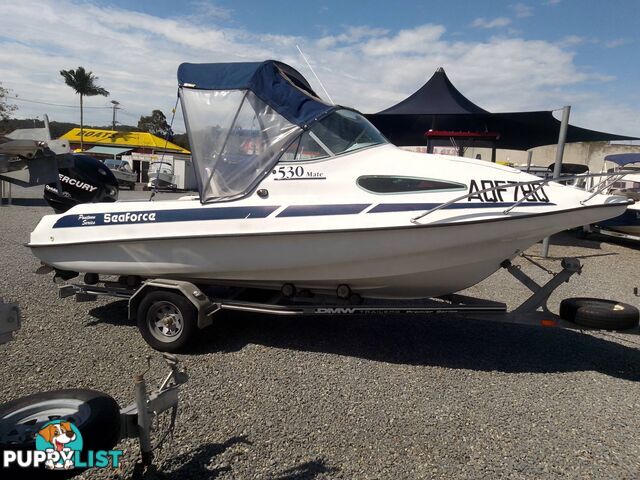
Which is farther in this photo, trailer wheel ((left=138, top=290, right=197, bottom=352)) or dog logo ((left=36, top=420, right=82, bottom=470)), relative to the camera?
trailer wheel ((left=138, top=290, right=197, bottom=352))

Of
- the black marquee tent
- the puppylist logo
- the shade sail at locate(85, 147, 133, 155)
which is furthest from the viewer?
the shade sail at locate(85, 147, 133, 155)

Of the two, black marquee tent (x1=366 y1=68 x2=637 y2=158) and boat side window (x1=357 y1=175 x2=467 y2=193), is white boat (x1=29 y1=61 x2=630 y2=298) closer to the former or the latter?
boat side window (x1=357 y1=175 x2=467 y2=193)

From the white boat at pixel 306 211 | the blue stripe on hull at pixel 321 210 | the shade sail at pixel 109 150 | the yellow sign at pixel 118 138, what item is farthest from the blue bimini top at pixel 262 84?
the shade sail at pixel 109 150

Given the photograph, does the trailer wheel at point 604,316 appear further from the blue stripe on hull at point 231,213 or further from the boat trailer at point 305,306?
the blue stripe on hull at point 231,213

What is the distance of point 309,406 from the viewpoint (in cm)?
328

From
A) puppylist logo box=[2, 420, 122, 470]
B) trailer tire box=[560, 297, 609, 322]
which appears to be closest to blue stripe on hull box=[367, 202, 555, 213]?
trailer tire box=[560, 297, 609, 322]

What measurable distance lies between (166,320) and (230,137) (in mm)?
1827

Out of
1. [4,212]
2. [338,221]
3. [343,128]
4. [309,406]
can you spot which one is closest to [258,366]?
[309,406]

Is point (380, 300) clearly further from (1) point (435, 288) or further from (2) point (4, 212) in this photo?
(2) point (4, 212)

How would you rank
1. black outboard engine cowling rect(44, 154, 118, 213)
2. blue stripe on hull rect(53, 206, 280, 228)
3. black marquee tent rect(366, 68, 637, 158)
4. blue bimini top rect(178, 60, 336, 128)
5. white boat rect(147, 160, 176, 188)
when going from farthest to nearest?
1. black marquee tent rect(366, 68, 637, 158)
2. black outboard engine cowling rect(44, 154, 118, 213)
3. white boat rect(147, 160, 176, 188)
4. blue bimini top rect(178, 60, 336, 128)
5. blue stripe on hull rect(53, 206, 280, 228)

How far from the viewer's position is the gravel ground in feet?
8.91

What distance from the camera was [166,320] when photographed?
4.20 metres

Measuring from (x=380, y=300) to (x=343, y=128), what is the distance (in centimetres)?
170

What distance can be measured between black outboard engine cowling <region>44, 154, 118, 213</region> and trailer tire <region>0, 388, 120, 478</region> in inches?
132
